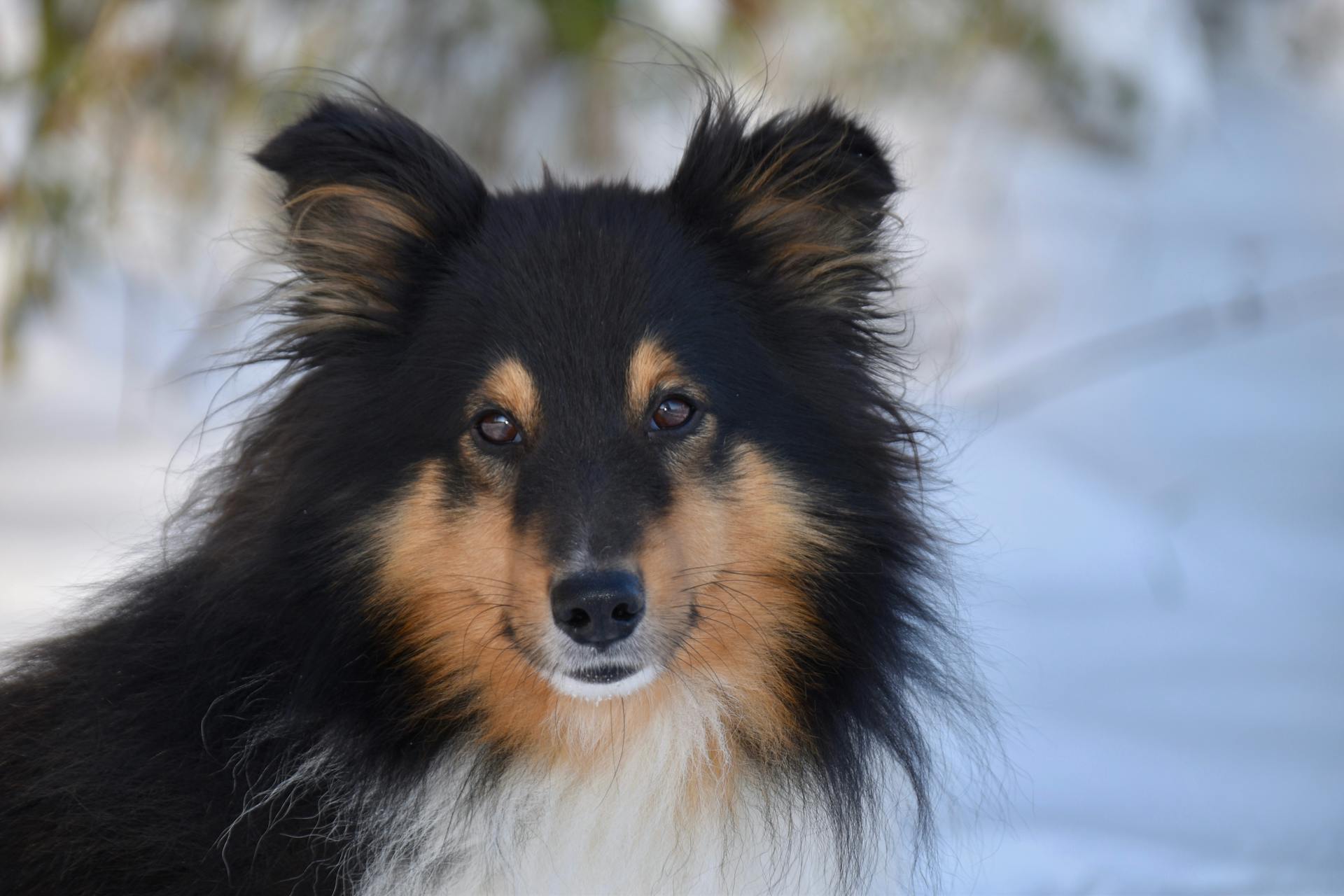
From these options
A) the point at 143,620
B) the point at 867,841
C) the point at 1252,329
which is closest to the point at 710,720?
the point at 867,841

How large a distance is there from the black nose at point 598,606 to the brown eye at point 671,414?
371 mm

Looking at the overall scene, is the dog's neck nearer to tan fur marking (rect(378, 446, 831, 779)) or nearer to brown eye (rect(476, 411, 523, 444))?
tan fur marking (rect(378, 446, 831, 779))

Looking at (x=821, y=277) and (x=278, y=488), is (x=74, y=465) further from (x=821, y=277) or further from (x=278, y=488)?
(x=821, y=277)

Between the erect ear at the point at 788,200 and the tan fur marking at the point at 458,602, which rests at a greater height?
the erect ear at the point at 788,200

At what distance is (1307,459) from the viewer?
6938 mm

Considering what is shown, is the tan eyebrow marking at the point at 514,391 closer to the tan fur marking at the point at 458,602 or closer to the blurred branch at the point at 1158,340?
the tan fur marking at the point at 458,602

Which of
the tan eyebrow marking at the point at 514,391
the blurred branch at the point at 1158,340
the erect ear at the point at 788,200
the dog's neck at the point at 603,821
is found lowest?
→ the dog's neck at the point at 603,821

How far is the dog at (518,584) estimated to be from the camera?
8.87 ft

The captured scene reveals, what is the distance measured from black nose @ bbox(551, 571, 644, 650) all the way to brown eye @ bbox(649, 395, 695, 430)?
371mm

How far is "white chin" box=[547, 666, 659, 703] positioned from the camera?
2607 mm

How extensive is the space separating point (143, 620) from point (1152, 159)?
7971 mm

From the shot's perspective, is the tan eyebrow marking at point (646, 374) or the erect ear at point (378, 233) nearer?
the tan eyebrow marking at point (646, 374)

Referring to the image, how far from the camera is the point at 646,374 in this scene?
2.75 meters

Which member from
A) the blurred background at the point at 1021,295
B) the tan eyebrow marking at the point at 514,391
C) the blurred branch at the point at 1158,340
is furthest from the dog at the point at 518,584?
the blurred branch at the point at 1158,340
